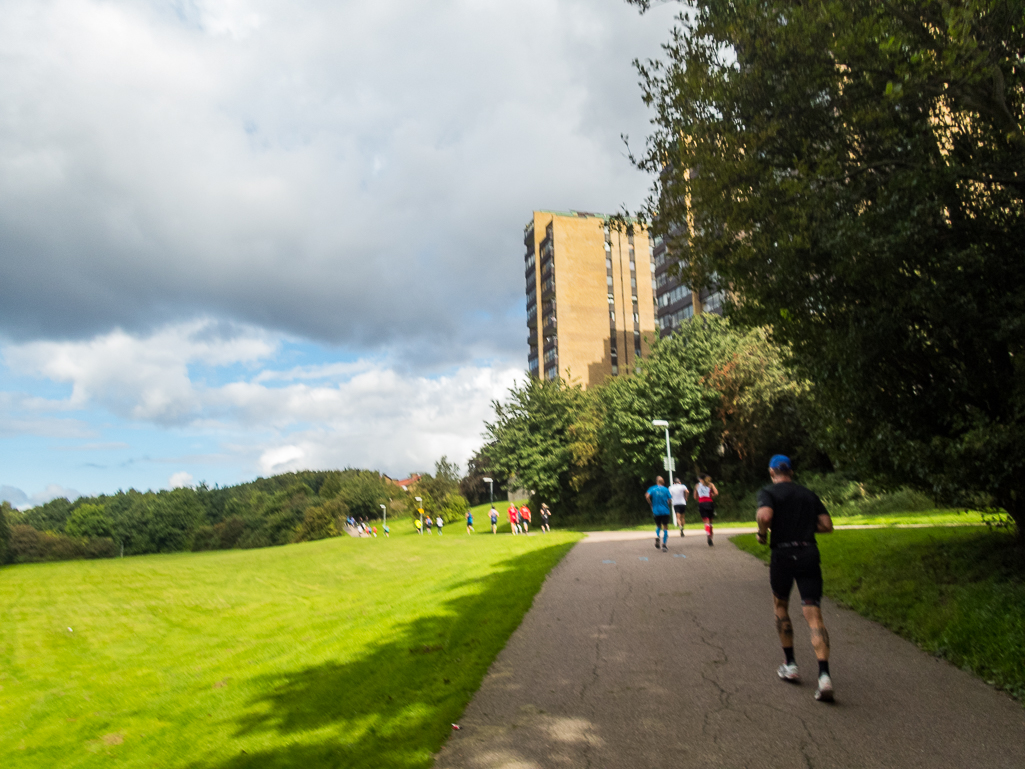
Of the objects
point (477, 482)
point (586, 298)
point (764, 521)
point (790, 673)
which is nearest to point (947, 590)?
point (790, 673)

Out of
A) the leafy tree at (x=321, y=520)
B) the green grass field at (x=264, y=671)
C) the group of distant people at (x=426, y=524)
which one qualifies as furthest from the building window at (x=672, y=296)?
the green grass field at (x=264, y=671)

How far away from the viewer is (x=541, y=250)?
87.8 meters

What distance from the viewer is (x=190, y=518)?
11619 centimetres

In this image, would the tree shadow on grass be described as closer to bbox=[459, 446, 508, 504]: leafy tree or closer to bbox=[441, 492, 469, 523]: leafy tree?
bbox=[441, 492, 469, 523]: leafy tree

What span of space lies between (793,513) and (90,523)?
125 metres

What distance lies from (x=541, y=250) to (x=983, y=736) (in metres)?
85.2

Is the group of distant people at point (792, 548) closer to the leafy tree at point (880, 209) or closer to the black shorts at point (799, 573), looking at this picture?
the black shorts at point (799, 573)

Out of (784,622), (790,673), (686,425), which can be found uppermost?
(686,425)

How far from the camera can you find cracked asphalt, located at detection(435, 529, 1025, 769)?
15.5ft

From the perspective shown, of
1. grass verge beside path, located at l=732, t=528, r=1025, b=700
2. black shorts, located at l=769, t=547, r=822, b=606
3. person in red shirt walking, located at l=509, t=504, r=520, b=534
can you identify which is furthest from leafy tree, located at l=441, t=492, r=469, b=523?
black shorts, located at l=769, t=547, r=822, b=606

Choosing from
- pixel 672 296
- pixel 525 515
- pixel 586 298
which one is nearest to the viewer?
pixel 525 515

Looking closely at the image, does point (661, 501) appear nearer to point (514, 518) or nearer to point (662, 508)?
point (662, 508)

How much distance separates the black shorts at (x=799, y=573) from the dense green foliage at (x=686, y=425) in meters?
21.6

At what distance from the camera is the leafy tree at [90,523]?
108000 mm
